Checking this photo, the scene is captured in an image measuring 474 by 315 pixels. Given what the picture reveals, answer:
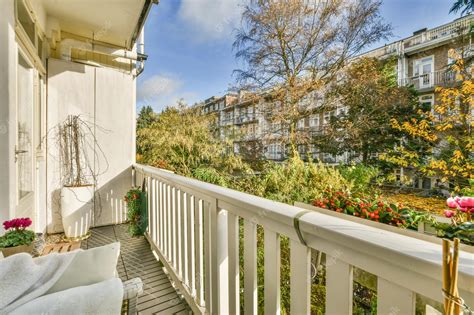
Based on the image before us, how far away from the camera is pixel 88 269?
878 mm

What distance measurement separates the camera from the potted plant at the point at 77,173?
341 centimetres

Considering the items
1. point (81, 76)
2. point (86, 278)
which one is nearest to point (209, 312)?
point (86, 278)

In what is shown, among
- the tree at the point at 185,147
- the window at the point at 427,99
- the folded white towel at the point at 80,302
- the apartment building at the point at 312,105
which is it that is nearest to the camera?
the folded white towel at the point at 80,302

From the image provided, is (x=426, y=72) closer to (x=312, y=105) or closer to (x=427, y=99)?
(x=427, y=99)

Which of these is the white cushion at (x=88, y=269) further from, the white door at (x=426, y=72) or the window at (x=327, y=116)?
the white door at (x=426, y=72)

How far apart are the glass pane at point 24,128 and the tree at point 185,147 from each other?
3.74 metres

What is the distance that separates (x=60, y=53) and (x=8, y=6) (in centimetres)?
227

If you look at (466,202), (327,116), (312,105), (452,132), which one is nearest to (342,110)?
(327,116)

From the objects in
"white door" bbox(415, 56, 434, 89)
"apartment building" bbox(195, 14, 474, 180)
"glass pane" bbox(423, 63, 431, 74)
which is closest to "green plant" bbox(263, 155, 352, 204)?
"apartment building" bbox(195, 14, 474, 180)

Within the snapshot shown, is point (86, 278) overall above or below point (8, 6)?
below

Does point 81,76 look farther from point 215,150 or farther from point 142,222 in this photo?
point 215,150

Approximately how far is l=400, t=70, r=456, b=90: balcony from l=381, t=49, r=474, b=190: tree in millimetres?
138

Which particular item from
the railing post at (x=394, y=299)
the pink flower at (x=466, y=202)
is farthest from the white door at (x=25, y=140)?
the pink flower at (x=466, y=202)

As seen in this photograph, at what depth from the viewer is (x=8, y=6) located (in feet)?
6.34
